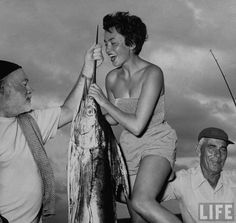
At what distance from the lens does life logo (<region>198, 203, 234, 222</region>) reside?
560 cm

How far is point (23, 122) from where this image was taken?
4164 millimetres

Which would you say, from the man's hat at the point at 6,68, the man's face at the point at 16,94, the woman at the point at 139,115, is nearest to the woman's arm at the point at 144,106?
the woman at the point at 139,115

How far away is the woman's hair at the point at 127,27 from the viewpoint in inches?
176

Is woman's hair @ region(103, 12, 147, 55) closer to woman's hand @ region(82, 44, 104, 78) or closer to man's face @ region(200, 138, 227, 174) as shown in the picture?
woman's hand @ region(82, 44, 104, 78)

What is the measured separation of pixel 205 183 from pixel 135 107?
2.02m

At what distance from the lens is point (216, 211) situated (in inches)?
226

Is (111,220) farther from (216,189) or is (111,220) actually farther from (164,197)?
(216,189)

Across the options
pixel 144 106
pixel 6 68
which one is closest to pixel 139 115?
pixel 144 106

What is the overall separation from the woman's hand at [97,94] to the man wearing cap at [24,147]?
315mm

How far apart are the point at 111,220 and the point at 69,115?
1.09 meters

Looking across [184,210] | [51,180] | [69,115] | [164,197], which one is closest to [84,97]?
[69,115]

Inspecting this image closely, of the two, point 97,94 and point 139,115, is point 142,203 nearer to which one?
point 139,115

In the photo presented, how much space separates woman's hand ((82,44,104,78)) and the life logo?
2.37 meters

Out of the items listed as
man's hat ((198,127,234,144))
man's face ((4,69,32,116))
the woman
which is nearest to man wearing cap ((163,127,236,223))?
man's hat ((198,127,234,144))
